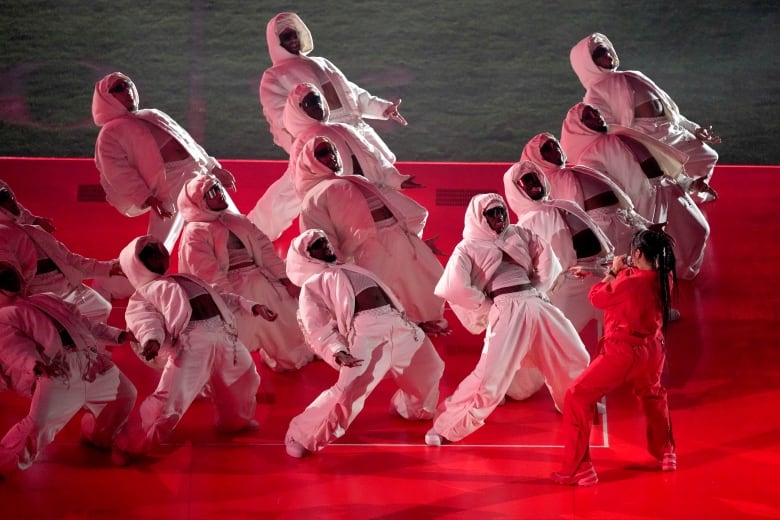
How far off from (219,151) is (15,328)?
416cm

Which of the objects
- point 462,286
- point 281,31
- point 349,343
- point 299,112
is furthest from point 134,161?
point 462,286

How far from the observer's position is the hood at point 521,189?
25.6ft

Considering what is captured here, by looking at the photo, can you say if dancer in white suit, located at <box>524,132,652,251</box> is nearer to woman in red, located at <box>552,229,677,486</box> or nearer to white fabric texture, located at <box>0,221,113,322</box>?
woman in red, located at <box>552,229,677,486</box>

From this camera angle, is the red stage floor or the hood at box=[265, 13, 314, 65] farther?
the hood at box=[265, 13, 314, 65]

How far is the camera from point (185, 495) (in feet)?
22.1

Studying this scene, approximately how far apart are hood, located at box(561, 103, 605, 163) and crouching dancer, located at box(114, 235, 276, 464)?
7.91 ft

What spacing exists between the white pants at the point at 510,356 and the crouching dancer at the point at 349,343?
0.91ft

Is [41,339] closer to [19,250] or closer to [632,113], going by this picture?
[19,250]

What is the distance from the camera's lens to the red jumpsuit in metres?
6.59

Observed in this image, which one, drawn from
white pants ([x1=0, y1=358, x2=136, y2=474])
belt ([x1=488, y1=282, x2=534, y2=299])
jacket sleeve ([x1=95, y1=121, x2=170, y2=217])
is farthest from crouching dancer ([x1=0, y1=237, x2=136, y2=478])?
belt ([x1=488, y1=282, x2=534, y2=299])

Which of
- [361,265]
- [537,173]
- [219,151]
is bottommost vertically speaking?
[219,151]

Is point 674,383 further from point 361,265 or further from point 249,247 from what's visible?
point 249,247

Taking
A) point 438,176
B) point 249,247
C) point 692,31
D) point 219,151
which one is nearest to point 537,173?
point 249,247

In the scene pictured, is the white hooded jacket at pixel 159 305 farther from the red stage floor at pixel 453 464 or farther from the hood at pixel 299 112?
the hood at pixel 299 112
